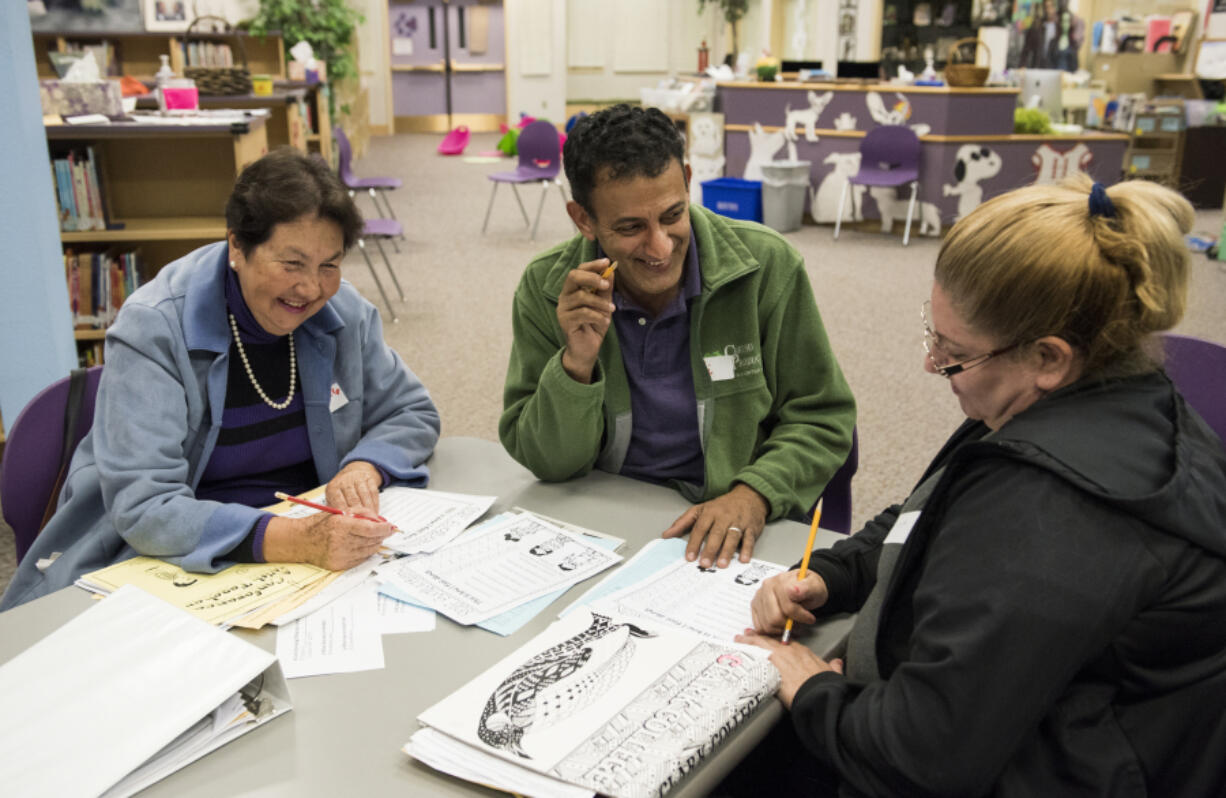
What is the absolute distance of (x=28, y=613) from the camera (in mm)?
1331

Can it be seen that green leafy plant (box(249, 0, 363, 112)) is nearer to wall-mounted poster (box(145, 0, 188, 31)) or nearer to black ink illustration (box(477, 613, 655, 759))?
wall-mounted poster (box(145, 0, 188, 31))

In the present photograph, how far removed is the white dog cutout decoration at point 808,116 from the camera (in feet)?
25.4

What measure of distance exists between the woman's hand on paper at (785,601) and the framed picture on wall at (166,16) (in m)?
9.58

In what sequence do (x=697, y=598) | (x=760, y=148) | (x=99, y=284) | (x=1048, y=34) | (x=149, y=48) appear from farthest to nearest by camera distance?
(x=1048, y=34) → (x=149, y=48) → (x=760, y=148) → (x=99, y=284) → (x=697, y=598)

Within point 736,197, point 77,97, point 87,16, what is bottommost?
point 736,197

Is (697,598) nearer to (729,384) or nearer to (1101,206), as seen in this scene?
(729,384)

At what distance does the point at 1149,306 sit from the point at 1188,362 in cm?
80

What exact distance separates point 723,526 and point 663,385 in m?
0.39

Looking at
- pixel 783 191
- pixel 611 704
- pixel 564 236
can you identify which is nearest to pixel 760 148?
pixel 783 191

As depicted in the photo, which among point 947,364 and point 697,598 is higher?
point 947,364

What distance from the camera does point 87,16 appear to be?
9.07 m

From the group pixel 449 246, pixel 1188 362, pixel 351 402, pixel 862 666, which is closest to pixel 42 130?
pixel 351 402

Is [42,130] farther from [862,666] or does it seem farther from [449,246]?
[449,246]

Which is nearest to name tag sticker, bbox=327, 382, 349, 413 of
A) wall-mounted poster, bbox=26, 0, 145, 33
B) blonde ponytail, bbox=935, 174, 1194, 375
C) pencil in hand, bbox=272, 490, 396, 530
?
pencil in hand, bbox=272, 490, 396, 530
